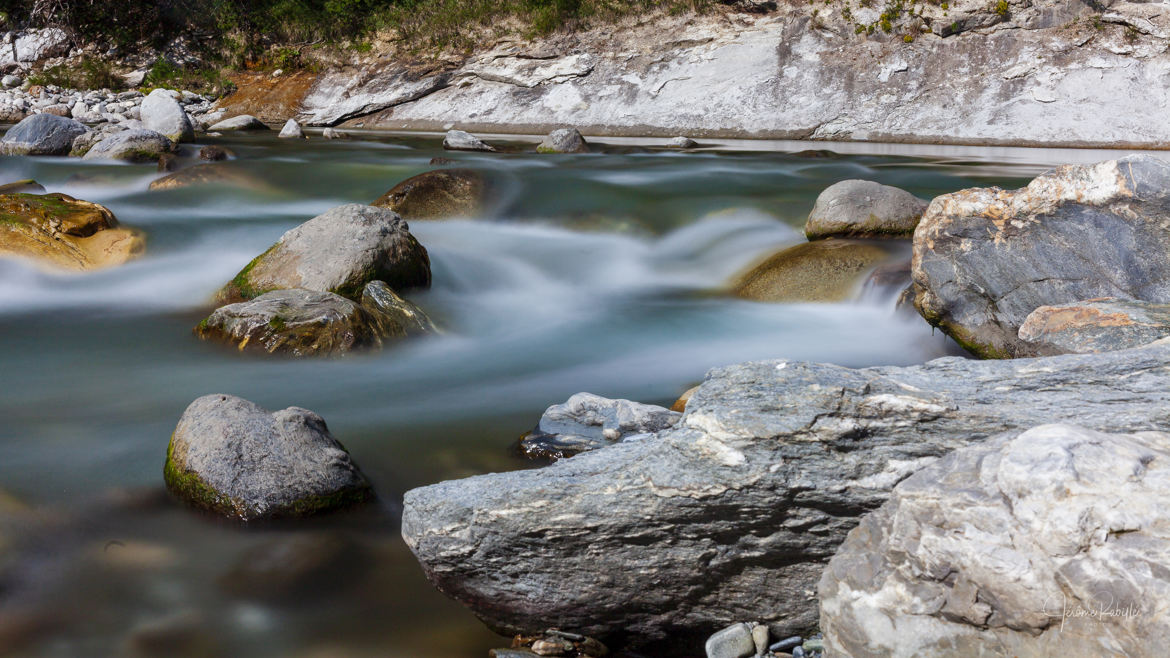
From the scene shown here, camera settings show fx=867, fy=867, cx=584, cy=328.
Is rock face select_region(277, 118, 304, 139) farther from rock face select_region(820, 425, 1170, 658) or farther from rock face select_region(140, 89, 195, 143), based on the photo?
rock face select_region(820, 425, 1170, 658)

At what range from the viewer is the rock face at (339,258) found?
600cm

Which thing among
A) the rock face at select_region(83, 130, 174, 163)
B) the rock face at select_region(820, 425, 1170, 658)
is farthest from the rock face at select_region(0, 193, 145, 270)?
the rock face at select_region(820, 425, 1170, 658)

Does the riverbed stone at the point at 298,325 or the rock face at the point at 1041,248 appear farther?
the riverbed stone at the point at 298,325

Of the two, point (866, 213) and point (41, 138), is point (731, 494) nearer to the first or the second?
point (866, 213)

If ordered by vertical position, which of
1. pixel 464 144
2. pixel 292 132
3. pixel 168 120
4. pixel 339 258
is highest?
pixel 339 258

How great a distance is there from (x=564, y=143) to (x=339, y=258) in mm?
7474

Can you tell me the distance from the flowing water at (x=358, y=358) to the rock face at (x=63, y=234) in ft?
0.62

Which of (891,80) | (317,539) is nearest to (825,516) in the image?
(317,539)

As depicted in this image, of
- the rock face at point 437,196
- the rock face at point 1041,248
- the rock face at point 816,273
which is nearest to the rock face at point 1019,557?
the rock face at point 1041,248

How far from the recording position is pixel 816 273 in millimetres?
6648

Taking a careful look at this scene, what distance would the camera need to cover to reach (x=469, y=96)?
1775 centimetres

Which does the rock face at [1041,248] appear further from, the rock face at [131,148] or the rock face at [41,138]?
the rock face at [41,138]

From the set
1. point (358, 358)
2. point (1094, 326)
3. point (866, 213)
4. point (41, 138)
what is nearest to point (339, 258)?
point (358, 358)

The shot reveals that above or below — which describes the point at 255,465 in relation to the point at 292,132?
above
